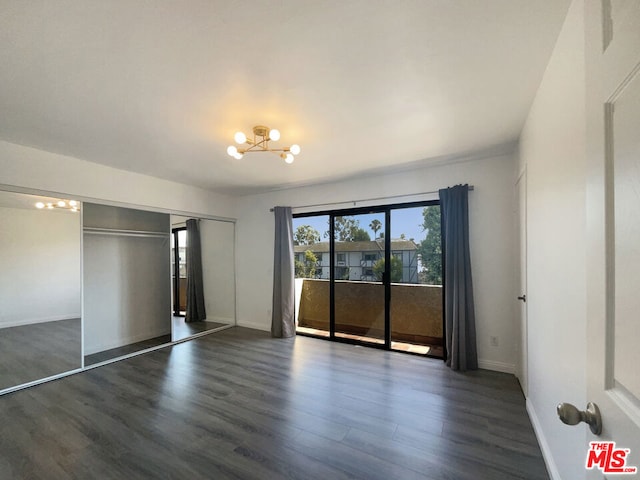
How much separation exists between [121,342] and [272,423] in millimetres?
3000

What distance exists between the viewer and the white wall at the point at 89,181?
2736 millimetres

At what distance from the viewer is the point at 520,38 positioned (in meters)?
1.43

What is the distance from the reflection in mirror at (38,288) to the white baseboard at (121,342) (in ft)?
1.25

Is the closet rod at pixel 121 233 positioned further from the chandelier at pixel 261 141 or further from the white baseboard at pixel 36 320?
the chandelier at pixel 261 141

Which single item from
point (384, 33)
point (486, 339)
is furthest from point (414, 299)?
point (384, 33)

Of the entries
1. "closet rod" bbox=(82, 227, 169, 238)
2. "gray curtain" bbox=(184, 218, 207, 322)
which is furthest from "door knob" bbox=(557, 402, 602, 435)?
"gray curtain" bbox=(184, 218, 207, 322)

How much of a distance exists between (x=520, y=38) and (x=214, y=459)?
3.10 meters

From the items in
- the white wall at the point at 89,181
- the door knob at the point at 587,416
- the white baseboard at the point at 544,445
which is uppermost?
the white wall at the point at 89,181

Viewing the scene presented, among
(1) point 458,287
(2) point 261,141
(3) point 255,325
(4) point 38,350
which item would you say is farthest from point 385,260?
(4) point 38,350

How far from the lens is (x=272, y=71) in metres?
1.67

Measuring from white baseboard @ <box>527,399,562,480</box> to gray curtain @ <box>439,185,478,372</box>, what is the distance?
2.74 ft

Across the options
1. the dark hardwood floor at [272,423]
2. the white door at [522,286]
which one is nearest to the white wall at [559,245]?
the white door at [522,286]

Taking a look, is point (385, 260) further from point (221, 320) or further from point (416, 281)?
point (221, 320)

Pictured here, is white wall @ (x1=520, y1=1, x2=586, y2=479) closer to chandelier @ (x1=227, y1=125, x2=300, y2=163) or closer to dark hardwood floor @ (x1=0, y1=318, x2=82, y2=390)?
chandelier @ (x1=227, y1=125, x2=300, y2=163)
